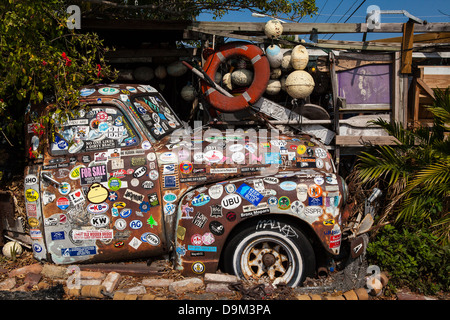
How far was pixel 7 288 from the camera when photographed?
364 centimetres

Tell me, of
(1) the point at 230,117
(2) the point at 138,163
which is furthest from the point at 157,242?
(1) the point at 230,117

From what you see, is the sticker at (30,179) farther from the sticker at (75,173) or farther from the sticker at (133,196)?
the sticker at (133,196)

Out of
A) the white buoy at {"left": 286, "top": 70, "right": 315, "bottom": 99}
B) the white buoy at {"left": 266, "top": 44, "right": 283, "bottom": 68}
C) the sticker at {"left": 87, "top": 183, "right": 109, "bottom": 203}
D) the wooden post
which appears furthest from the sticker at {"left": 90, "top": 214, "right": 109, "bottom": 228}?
the wooden post

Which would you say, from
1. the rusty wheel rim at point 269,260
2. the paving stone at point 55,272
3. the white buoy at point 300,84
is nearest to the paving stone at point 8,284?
the paving stone at point 55,272

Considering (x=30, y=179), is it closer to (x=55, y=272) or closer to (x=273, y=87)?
(x=55, y=272)

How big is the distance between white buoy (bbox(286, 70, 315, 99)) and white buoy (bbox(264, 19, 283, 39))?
27.6 inches

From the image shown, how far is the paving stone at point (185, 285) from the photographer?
11.2ft

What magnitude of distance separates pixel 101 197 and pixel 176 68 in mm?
3747

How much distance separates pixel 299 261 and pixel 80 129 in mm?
2546

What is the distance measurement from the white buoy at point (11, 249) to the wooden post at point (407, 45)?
239 inches

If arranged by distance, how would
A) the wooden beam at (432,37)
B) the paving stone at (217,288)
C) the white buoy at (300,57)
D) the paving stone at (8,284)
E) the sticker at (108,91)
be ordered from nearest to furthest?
the paving stone at (217,288)
the paving stone at (8,284)
the sticker at (108,91)
the white buoy at (300,57)
the wooden beam at (432,37)

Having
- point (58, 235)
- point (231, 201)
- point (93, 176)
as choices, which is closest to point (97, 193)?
point (93, 176)

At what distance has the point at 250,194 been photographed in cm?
355

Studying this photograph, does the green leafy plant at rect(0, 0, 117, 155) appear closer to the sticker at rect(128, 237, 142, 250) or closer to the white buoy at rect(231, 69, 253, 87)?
the sticker at rect(128, 237, 142, 250)
